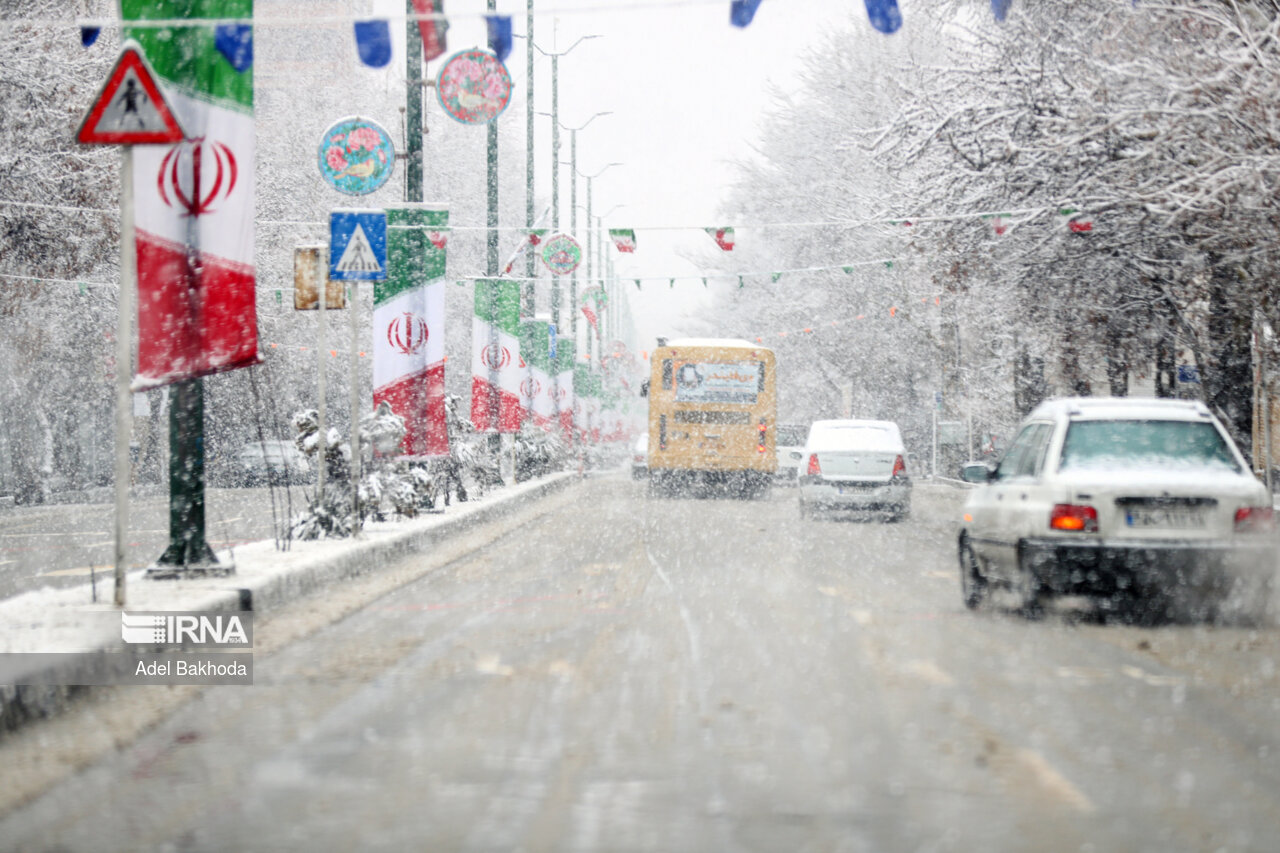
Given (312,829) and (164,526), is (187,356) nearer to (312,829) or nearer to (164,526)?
(312,829)

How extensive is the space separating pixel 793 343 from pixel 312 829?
51.6 m

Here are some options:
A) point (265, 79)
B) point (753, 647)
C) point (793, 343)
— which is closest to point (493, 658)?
point (753, 647)

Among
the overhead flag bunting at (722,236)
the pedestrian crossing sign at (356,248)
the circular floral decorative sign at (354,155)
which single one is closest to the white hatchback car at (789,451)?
the overhead flag bunting at (722,236)

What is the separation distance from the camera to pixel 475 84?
19109 millimetres

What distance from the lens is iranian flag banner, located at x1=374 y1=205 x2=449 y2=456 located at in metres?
19.6

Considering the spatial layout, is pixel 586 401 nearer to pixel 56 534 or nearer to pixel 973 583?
pixel 56 534

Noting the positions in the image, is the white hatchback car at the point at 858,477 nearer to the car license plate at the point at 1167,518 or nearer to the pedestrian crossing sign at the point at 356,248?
the pedestrian crossing sign at the point at 356,248

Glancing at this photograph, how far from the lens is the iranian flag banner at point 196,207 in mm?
10672

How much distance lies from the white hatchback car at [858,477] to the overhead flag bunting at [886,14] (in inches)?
537

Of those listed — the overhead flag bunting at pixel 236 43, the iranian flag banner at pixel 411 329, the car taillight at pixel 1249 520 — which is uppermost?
the overhead flag bunting at pixel 236 43

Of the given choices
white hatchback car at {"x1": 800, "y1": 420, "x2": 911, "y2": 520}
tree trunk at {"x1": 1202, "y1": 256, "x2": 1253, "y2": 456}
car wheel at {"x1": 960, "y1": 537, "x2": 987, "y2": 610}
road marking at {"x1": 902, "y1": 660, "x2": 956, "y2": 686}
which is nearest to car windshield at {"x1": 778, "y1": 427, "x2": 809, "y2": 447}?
white hatchback car at {"x1": 800, "y1": 420, "x2": 911, "y2": 520}

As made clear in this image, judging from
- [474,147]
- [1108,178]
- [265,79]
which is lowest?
[1108,178]

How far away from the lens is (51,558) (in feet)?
54.6

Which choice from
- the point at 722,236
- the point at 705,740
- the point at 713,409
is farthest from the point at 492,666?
the point at 713,409
